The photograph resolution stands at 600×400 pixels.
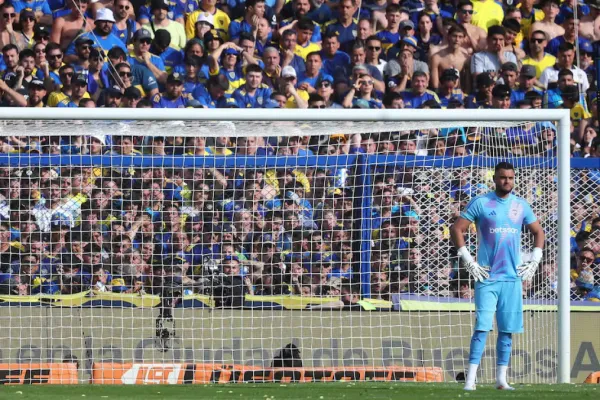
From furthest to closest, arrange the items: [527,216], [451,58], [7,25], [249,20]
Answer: [451,58] < [249,20] < [7,25] < [527,216]

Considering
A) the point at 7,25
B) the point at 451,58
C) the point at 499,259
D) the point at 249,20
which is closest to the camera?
the point at 499,259

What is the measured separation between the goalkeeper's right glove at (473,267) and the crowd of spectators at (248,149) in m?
2.10

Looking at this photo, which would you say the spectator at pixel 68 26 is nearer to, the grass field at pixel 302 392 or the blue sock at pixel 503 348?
the grass field at pixel 302 392

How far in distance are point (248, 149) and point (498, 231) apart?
3.44 m

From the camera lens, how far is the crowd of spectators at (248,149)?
10773 mm

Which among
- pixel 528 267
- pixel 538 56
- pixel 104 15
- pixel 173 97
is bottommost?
pixel 528 267

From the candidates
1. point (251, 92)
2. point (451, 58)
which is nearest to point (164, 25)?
point (251, 92)

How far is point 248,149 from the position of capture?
11.5 metres

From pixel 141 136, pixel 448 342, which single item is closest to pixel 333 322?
pixel 448 342

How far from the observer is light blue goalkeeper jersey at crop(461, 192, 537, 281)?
29.2 ft

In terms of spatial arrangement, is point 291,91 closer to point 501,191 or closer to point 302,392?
point 501,191

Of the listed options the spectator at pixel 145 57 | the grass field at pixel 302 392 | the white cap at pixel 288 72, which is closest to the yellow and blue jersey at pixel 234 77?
the white cap at pixel 288 72

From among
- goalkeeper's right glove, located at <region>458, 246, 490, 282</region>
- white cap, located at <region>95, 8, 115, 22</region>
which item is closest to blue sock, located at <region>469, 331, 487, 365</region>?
goalkeeper's right glove, located at <region>458, 246, 490, 282</region>

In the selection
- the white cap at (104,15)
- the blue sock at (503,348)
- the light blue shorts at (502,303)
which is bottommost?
the blue sock at (503,348)
